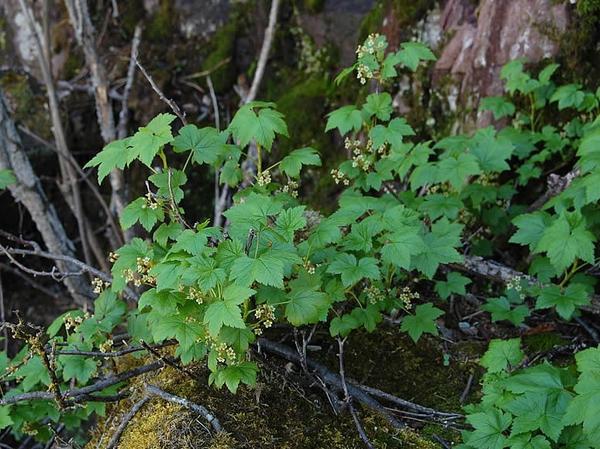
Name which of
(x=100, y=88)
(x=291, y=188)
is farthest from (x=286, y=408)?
(x=100, y=88)

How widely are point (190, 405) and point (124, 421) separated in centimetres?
29

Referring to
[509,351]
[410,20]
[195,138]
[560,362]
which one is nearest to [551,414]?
[509,351]

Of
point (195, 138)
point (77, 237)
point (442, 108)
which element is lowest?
point (77, 237)

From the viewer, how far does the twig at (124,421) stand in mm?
2346

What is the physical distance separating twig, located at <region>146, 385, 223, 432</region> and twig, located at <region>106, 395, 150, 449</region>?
7 cm

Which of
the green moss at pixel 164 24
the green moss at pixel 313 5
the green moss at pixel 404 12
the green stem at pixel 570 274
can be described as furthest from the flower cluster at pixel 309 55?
the green stem at pixel 570 274

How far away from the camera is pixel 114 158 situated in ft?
7.07

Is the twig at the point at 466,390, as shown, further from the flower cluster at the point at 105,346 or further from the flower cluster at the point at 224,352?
the flower cluster at the point at 105,346

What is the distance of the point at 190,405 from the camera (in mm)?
2258

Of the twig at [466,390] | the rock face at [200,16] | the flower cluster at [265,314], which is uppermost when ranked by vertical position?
the rock face at [200,16]

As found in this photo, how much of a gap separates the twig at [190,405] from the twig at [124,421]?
0.22ft

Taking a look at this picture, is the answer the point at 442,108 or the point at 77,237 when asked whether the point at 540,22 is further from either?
the point at 77,237

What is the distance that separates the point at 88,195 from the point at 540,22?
3788 millimetres

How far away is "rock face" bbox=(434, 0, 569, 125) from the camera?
3.51 metres
